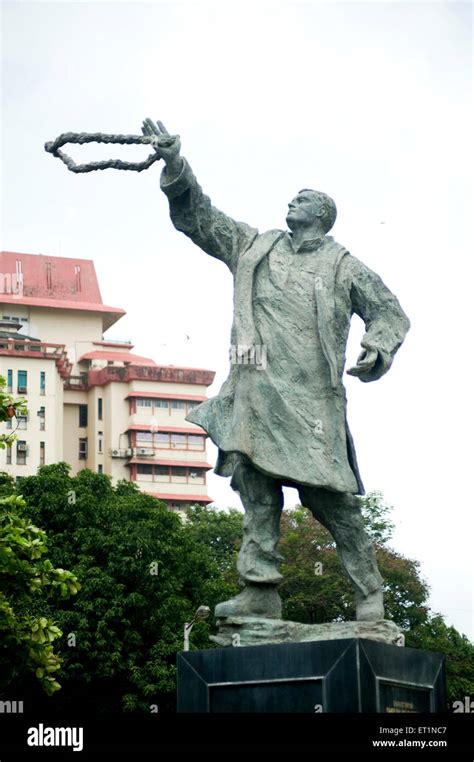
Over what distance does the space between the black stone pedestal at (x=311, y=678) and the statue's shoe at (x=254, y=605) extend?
0.46m

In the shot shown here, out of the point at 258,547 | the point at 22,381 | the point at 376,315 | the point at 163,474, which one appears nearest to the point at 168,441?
the point at 163,474

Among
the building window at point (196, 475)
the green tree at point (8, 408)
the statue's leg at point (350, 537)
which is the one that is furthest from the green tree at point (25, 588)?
the building window at point (196, 475)

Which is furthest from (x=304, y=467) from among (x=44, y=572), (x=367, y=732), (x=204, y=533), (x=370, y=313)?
(x=204, y=533)

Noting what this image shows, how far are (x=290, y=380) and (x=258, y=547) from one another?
123cm

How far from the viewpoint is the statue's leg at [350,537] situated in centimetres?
1044

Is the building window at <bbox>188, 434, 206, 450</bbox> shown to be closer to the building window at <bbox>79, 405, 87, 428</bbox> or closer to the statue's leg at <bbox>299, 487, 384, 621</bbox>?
the building window at <bbox>79, 405, 87, 428</bbox>

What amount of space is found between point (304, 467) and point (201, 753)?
87.6 inches

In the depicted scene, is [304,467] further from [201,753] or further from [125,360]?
[125,360]

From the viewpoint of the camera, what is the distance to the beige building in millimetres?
81562

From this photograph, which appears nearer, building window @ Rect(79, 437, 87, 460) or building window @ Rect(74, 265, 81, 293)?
building window @ Rect(79, 437, 87, 460)

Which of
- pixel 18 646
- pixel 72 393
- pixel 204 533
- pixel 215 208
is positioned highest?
pixel 72 393

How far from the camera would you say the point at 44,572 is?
61.8 feet

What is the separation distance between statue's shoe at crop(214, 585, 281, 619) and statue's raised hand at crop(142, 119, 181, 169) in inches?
123

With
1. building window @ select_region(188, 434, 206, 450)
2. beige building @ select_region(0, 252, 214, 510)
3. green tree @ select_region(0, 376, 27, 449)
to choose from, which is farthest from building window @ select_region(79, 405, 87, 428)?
green tree @ select_region(0, 376, 27, 449)
